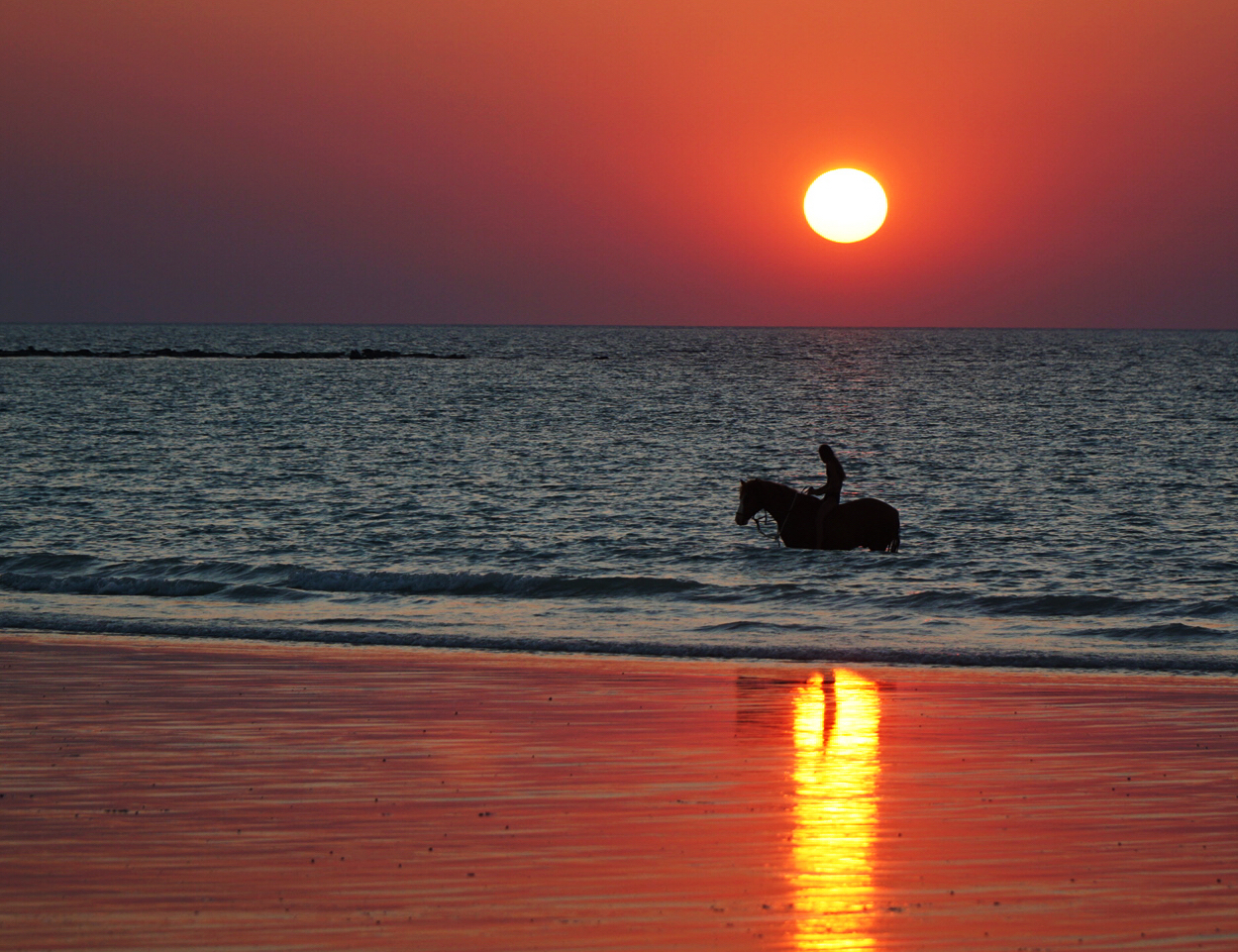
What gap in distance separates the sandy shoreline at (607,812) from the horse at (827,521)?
38.5 feet

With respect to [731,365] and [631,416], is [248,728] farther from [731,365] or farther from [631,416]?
[731,365]

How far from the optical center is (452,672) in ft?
48.1

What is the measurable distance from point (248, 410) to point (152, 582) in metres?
54.7

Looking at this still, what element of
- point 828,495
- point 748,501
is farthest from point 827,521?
point 748,501

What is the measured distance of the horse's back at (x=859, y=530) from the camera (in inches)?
1025

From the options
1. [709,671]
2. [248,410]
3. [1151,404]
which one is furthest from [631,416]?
[709,671]

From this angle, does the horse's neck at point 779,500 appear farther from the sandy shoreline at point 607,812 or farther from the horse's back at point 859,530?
the sandy shoreline at point 607,812

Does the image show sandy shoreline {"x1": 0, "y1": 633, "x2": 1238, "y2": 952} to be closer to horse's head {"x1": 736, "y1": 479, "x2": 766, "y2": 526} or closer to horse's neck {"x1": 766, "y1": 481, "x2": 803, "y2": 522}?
horse's head {"x1": 736, "y1": 479, "x2": 766, "y2": 526}

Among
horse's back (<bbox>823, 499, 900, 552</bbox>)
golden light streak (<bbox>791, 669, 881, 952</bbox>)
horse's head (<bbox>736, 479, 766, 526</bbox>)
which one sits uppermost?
horse's head (<bbox>736, 479, 766, 526</bbox>)

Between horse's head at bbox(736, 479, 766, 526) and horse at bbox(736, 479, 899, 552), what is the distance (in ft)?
0.06

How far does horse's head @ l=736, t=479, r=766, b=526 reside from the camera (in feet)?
82.7

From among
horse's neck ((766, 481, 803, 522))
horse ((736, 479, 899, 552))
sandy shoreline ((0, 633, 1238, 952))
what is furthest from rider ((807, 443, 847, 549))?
sandy shoreline ((0, 633, 1238, 952))

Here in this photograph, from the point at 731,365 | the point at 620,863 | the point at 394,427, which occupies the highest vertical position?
the point at 731,365

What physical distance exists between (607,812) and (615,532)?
68.0ft
